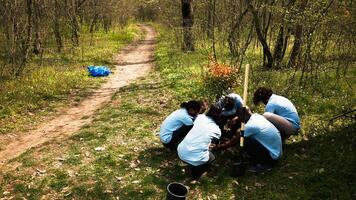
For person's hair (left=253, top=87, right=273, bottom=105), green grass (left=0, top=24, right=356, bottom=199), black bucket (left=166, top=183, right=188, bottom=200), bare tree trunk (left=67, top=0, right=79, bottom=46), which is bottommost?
green grass (left=0, top=24, right=356, bottom=199)

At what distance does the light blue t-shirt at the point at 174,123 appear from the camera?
8.67 metres

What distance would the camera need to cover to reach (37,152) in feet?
31.0

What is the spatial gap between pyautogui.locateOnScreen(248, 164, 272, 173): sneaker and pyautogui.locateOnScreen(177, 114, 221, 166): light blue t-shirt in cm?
102

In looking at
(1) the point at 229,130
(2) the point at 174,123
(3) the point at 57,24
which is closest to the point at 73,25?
(3) the point at 57,24

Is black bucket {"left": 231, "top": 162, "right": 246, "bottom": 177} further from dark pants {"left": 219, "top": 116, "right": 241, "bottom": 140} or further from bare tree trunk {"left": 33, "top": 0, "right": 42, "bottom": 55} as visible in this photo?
bare tree trunk {"left": 33, "top": 0, "right": 42, "bottom": 55}

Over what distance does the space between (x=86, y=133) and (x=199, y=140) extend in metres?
4.14

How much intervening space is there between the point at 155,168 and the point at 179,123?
3.77ft

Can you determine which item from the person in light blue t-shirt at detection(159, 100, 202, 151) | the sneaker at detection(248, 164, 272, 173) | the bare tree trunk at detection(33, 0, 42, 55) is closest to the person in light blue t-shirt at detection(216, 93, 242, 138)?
the person in light blue t-shirt at detection(159, 100, 202, 151)

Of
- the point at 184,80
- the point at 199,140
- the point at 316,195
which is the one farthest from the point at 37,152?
the point at 184,80

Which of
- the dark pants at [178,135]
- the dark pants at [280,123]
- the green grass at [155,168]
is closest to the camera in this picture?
the green grass at [155,168]

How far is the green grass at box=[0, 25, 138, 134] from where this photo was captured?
12.2m

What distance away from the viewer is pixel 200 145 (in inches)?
302

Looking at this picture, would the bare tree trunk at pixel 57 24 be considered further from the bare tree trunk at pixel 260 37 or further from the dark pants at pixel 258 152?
the dark pants at pixel 258 152

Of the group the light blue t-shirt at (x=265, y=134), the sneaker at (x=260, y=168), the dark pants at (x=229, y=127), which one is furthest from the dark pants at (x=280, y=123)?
the sneaker at (x=260, y=168)
